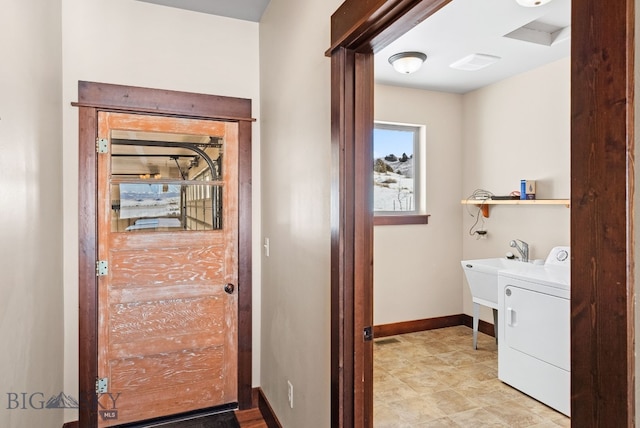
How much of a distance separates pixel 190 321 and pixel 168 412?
1.98 feet

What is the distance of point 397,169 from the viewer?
420cm

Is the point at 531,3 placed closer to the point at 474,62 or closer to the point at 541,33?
the point at 541,33

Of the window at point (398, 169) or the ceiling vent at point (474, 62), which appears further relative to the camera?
the window at point (398, 169)

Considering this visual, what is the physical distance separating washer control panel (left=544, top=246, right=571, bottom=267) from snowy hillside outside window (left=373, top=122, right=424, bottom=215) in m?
1.60

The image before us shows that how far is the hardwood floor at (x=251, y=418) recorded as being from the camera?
2520mm

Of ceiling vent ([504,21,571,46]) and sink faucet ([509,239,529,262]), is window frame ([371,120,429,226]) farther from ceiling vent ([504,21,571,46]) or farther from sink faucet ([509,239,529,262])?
ceiling vent ([504,21,571,46])

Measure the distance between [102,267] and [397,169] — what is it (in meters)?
2.94

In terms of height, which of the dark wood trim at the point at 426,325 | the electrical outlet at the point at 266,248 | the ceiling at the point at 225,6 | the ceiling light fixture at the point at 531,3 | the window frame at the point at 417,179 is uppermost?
the ceiling at the point at 225,6

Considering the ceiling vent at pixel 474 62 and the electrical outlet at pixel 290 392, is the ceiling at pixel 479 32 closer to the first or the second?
the ceiling vent at pixel 474 62

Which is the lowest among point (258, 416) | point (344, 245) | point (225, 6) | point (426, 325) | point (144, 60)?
point (258, 416)

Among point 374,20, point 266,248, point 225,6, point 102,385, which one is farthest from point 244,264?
point 374,20

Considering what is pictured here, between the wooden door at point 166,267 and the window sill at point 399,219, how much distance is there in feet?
5.82

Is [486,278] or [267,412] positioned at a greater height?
[486,278]

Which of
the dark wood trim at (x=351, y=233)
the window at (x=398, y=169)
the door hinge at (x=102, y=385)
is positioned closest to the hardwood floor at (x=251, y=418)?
the door hinge at (x=102, y=385)
